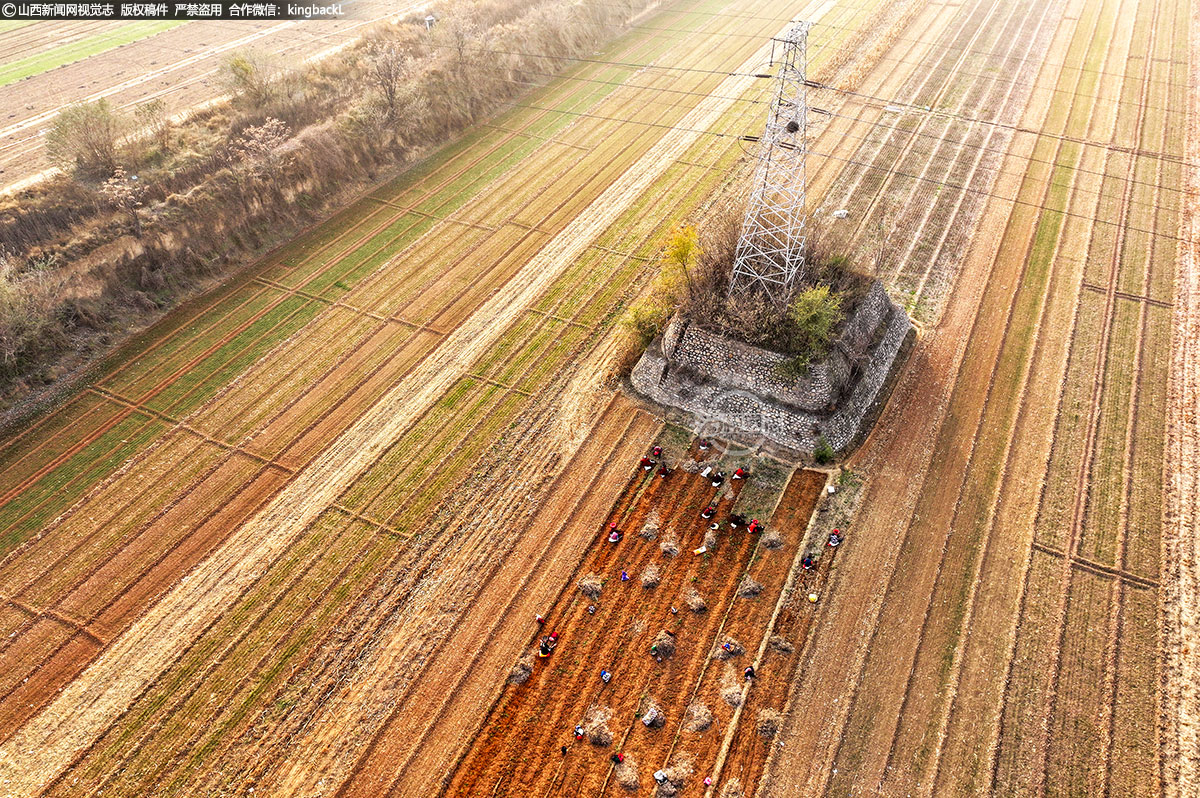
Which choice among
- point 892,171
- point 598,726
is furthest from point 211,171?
point 892,171

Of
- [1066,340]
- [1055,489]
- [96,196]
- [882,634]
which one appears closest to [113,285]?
[96,196]

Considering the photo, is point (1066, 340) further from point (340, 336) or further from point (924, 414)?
point (340, 336)

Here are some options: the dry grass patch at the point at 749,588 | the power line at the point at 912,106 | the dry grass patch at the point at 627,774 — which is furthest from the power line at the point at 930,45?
the dry grass patch at the point at 627,774

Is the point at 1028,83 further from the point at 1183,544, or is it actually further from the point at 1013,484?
the point at 1183,544

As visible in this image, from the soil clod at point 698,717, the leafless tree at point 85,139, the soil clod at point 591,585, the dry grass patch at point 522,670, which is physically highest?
the leafless tree at point 85,139

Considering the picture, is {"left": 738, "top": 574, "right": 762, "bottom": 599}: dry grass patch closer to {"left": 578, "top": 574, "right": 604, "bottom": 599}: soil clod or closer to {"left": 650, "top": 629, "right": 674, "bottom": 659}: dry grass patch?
A: {"left": 650, "top": 629, "right": 674, "bottom": 659}: dry grass patch

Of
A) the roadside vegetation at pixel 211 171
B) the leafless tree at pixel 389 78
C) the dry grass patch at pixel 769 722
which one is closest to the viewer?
the dry grass patch at pixel 769 722

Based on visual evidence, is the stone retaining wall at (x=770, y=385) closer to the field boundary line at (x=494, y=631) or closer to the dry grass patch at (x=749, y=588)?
the field boundary line at (x=494, y=631)

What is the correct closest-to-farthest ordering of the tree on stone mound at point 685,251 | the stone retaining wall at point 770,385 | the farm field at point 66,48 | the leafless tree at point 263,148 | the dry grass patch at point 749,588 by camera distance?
1. the dry grass patch at point 749,588
2. the stone retaining wall at point 770,385
3. the tree on stone mound at point 685,251
4. the leafless tree at point 263,148
5. the farm field at point 66,48
